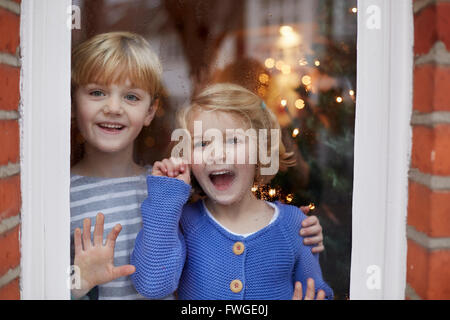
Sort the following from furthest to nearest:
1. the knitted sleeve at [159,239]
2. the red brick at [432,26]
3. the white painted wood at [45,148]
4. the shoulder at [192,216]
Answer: the shoulder at [192,216] < the knitted sleeve at [159,239] < the white painted wood at [45,148] < the red brick at [432,26]

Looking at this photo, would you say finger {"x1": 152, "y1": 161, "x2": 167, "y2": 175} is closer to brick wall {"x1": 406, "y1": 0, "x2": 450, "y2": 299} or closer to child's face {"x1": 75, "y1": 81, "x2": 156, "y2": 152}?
child's face {"x1": 75, "y1": 81, "x2": 156, "y2": 152}

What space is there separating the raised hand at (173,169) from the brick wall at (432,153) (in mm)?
714

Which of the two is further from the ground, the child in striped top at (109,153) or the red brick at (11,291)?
the child in striped top at (109,153)

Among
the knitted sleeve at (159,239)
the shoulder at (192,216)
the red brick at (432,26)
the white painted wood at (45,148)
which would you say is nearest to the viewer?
the red brick at (432,26)

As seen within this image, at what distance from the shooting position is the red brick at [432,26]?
111 cm

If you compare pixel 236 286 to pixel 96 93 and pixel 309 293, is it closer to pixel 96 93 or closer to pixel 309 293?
pixel 309 293

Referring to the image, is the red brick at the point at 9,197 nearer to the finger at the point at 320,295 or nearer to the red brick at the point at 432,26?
the finger at the point at 320,295

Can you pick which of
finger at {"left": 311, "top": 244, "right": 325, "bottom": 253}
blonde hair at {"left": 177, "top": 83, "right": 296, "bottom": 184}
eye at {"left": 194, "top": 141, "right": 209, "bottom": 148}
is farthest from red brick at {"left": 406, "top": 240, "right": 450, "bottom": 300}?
eye at {"left": 194, "top": 141, "right": 209, "bottom": 148}

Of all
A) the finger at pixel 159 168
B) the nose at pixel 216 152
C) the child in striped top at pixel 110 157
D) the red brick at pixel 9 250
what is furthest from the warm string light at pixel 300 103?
the red brick at pixel 9 250

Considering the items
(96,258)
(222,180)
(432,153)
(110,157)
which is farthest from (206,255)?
(432,153)

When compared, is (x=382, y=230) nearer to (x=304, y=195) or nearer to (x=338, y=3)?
(x=304, y=195)

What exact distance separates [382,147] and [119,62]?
88cm

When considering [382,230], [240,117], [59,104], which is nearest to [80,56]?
[59,104]

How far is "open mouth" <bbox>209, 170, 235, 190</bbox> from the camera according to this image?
143 centimetres
